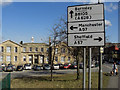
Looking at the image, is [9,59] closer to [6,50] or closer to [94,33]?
[6,50]

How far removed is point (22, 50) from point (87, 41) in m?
47.0

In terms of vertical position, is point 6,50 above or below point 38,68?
above

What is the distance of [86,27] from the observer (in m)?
4.13

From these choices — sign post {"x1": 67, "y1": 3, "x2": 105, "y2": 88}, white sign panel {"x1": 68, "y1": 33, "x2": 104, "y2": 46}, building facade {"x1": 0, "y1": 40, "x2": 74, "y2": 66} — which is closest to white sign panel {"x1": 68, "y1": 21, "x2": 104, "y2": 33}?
sign post {"x1": 67, "y1": 3, "x2": 105, "y2": 88}

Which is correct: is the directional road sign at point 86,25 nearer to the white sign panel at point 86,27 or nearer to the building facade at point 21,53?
the white sign panel at point 86,27

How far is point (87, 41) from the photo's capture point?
4.14 m

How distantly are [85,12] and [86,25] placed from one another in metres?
0.33

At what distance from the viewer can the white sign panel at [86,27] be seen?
4.07 m

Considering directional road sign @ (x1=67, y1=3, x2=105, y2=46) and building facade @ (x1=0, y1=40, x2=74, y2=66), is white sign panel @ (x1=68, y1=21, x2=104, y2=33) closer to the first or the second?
directional road sign @ (x1=67, y1=3, x2=105, y2=46)

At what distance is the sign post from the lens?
4051 millimetres

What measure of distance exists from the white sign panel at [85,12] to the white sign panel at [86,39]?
0.41 meters

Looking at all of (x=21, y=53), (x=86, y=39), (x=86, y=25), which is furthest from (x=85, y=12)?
(x=21, y=53)

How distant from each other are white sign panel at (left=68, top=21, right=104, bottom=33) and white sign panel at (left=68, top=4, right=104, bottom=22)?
11 cm

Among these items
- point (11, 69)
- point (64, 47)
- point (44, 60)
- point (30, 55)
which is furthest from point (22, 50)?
point (64, 47)
